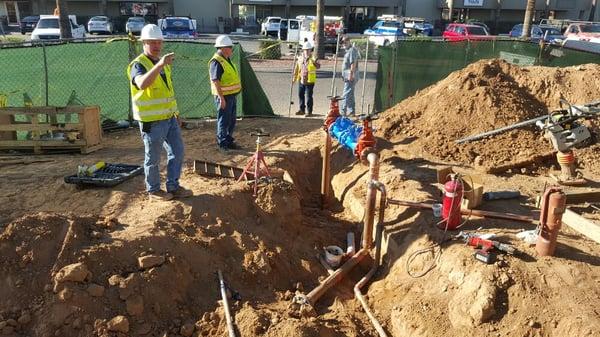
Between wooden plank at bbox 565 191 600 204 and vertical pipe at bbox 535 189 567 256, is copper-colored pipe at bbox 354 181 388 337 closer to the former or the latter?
vertical pipe at bbox 535 189 567 256

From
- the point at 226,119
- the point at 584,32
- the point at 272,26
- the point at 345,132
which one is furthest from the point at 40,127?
the point at 272,26

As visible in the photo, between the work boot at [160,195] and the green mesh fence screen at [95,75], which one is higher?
the green mesh fence screen at [95,75]

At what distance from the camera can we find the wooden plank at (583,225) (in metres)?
5.59

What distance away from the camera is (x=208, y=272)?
17.5ft

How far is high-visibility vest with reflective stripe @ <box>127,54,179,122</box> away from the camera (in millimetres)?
5656

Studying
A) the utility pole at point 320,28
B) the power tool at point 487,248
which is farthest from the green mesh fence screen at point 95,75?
the utility pole at point 320,28

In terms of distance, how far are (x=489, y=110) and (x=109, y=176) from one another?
250 inches

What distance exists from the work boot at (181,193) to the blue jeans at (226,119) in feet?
7.43

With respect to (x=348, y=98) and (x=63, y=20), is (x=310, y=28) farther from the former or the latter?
(x=348, y=98)

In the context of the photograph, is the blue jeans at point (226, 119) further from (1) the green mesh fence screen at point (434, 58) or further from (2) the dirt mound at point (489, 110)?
(1) the green mesh fence screen at point (434, 58)

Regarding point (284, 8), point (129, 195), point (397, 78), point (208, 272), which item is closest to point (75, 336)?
point (208, 272)

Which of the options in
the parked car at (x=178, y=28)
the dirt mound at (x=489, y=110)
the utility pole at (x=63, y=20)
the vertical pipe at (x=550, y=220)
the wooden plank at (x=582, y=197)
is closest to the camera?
the vertical pipe at (x=550, y=220)

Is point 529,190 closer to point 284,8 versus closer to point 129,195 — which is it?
point 129,195

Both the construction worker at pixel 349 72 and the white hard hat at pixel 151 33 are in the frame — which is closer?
the white hard hat at pixel 151 33
